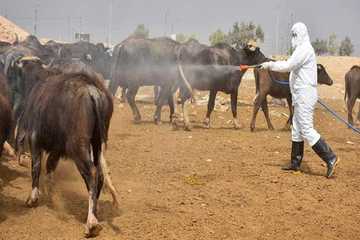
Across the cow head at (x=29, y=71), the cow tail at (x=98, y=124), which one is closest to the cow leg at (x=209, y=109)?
the cow head at (x=29, y=71)

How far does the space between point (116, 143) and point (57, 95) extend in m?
5.04

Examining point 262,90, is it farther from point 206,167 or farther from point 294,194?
point 294,194

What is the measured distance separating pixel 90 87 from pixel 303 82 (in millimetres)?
3821

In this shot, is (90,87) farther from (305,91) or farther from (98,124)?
(305,91)

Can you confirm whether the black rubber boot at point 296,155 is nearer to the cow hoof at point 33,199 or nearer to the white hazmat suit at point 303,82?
the white hazmat suit at point 303,82

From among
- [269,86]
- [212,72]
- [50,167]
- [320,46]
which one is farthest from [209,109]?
[320,46]

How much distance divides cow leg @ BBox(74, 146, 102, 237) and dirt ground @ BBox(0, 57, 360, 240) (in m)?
0.14

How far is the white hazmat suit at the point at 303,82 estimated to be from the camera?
857 centimetres

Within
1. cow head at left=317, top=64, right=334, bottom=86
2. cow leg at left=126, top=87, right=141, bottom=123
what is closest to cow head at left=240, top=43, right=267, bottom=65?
cow head at left=317, top=64, right=334, bottom=86

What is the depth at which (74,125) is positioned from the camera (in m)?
5.85

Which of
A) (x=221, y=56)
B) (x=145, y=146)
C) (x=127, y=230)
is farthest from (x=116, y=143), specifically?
(x=127, y=230)

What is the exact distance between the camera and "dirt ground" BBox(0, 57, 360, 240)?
598 centimetres

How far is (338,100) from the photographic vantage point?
23656mm

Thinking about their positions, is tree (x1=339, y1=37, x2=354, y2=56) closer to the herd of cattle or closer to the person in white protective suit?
the herd of cattle
